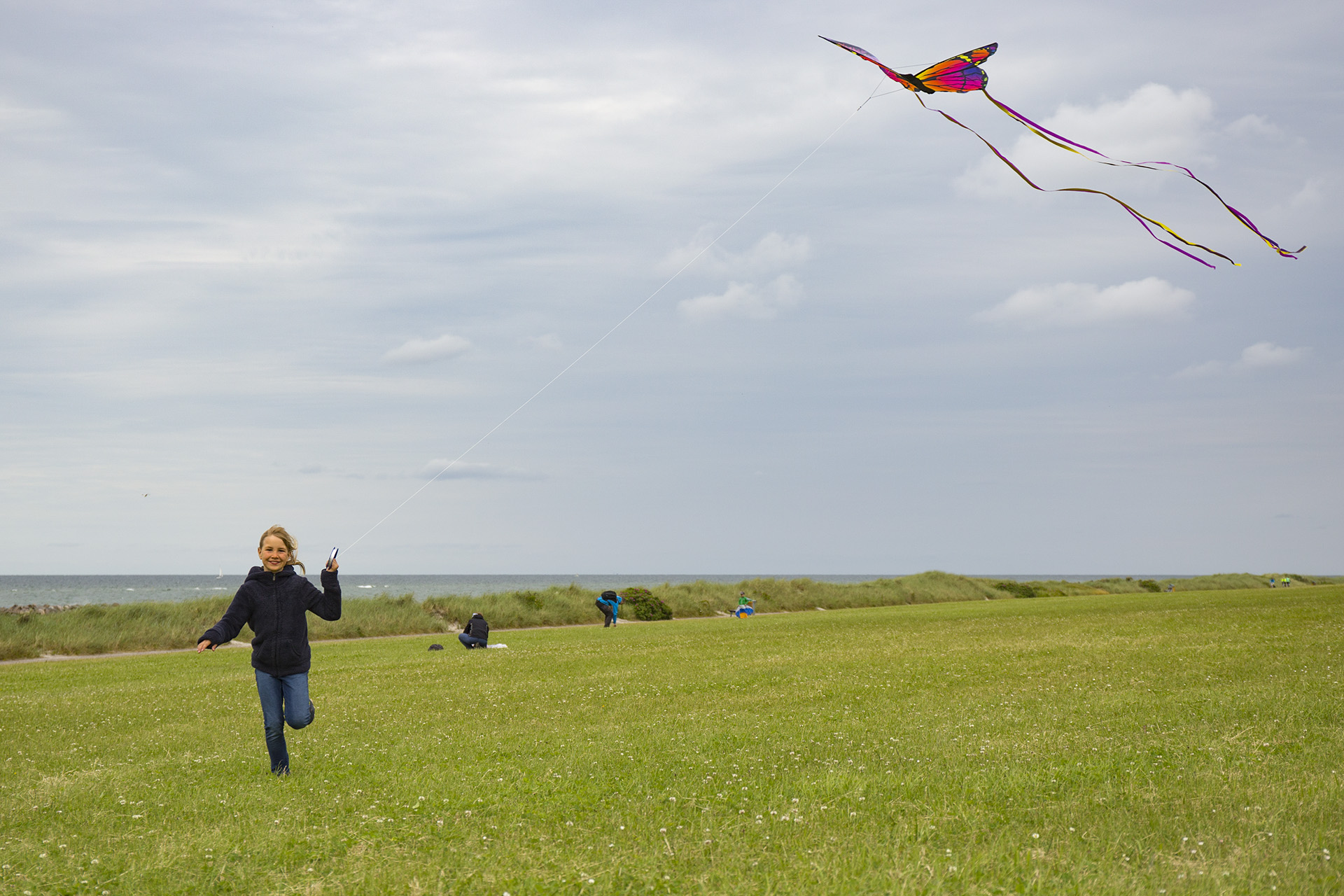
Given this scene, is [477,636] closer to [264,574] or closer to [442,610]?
[442,610]

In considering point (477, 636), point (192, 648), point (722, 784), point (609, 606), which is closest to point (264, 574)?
point (722, 784)

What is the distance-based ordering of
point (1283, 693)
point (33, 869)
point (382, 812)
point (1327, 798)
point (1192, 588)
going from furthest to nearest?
point (1192, 588) → point (1283, 693) → point (382, 812) → point (1327, 798) → point (33, 869)

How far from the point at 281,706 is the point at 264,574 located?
4.41 feet

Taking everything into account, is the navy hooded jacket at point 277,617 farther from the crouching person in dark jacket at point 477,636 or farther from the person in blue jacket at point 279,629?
the crouching person in dark jacket at point 477,636

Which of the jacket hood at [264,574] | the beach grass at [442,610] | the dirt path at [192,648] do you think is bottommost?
the dirt path at [192,648]

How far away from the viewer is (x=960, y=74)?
1041 cm

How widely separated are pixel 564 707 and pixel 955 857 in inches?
326

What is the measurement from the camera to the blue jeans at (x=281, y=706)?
29.5 feet

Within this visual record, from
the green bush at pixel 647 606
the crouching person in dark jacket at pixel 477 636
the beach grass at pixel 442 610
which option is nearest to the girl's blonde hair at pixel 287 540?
the crouching person in dark jacket at pixel 477 636

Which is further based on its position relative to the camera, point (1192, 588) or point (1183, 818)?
point (1192, 588)

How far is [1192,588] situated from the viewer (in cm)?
6688

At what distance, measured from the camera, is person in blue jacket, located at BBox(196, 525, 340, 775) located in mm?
8914

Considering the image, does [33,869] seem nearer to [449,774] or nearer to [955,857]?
[449,774]

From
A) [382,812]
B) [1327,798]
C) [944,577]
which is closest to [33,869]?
[382,812]
